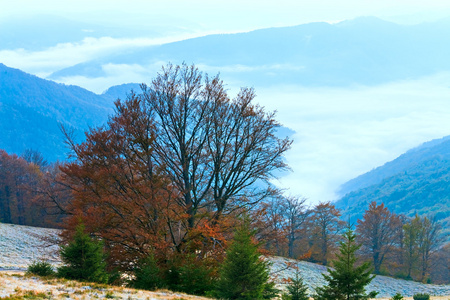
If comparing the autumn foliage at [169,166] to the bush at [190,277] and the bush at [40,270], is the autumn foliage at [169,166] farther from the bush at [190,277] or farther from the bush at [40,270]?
the bush at [40,270]

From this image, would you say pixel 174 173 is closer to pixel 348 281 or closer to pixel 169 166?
pixel 169 166

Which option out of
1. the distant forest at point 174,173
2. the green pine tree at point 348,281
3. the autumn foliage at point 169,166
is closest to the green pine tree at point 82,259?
the distant forest at point 174,173

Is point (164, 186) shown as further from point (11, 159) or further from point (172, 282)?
point (11, 159)

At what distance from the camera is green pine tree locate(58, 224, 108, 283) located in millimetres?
18188

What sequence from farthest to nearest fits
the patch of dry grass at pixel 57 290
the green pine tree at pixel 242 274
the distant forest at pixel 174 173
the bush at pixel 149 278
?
1. the distant forest at pixel 174 173
2. the bush at pixel 149 278
3. the green pine tree at pixel 242 274
4. the patch of dry grass at pixel 57 290

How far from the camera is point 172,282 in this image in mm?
21344

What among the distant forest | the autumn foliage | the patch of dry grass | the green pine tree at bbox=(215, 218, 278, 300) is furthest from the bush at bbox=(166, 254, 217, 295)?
the patch of dry grass

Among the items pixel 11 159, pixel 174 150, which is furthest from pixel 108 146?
pixel 11 159

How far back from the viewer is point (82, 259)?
59.9 ft

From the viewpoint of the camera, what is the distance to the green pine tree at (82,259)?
716 inches

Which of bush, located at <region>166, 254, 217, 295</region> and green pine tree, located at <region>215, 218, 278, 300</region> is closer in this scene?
green pine tree, located at <region>215, 218, 278, 300</region>

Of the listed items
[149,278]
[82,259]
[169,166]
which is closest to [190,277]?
[149,278]

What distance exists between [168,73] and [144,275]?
11681mm

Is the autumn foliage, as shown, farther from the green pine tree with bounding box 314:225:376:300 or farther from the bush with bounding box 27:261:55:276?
the green pine tree with bounding box 314:225:376:300
